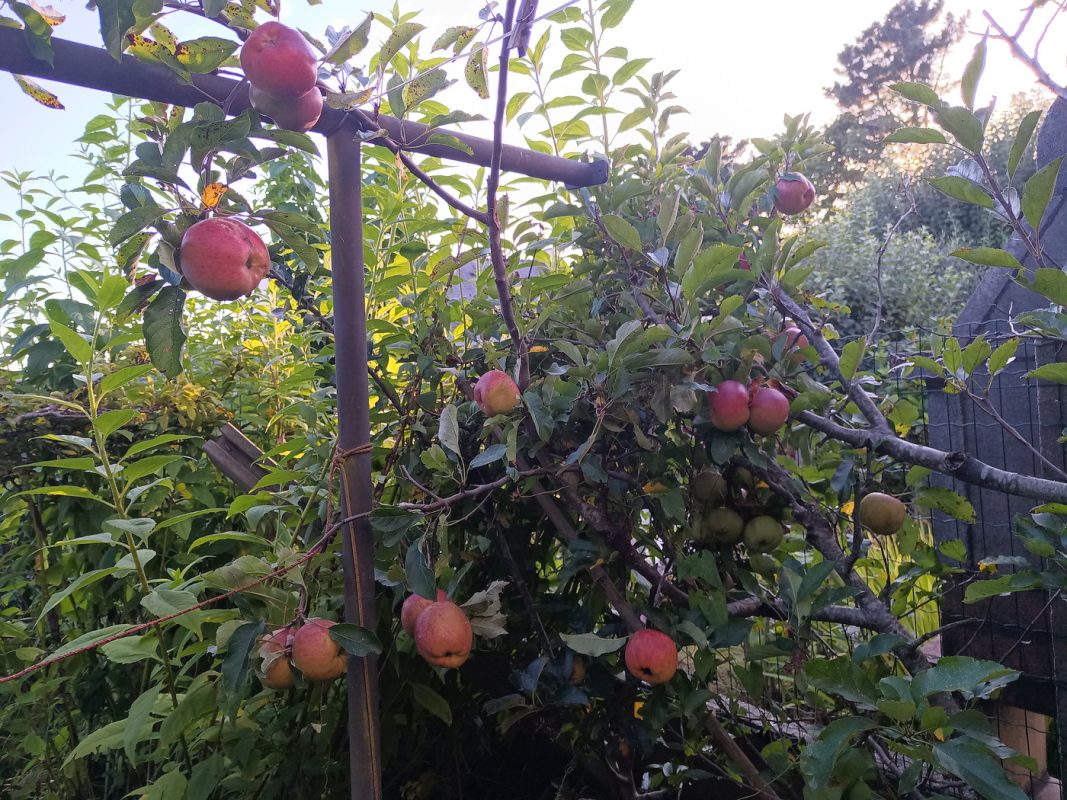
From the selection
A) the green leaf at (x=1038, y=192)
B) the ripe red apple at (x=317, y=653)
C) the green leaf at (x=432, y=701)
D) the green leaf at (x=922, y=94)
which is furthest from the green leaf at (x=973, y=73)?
the green leaf at (x=432, y=701)

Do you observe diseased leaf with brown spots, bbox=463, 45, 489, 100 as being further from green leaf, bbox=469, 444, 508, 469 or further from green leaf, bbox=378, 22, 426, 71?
green leaf, bbox=469, 444, 508, 469

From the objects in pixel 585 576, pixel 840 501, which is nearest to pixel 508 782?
pixel 585 576

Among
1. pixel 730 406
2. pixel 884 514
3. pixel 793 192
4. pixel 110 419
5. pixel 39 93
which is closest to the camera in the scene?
pixel 39 93

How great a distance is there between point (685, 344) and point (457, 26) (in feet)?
1.95

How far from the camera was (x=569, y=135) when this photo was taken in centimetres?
169

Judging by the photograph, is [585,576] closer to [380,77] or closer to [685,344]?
[685,344]

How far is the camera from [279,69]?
80cm

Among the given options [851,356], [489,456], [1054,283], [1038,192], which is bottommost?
[489,456]

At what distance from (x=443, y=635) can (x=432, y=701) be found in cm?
37

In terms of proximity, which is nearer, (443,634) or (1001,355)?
(443,634)

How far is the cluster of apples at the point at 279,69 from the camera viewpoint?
799 mm

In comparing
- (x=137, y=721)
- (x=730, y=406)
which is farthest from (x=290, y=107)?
(x=137, y=721)

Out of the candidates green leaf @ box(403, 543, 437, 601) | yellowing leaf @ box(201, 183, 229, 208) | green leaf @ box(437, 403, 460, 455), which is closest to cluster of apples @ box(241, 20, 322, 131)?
yellowing leaf @ box(201, 183, 229, 208)

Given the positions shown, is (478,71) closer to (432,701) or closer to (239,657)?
(239,657)
